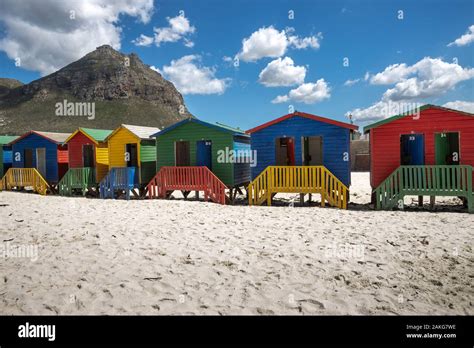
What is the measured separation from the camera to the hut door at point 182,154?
1630 centimetres

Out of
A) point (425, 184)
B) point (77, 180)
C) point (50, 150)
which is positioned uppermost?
point (50, 150)

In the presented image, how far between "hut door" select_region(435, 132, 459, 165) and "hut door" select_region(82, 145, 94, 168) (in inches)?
682

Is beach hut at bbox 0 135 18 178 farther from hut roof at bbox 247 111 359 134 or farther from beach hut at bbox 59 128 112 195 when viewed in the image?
Answer: hut roof at bbox 247 111 359 134

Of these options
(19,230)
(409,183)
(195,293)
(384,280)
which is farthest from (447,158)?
(19,230)

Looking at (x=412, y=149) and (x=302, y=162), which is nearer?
(x=412, y=149)

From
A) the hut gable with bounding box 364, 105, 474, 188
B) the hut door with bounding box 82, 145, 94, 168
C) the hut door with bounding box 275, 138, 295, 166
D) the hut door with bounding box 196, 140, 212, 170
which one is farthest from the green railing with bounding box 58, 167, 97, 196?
the hut gable with bounding box 364, 105, 474, 188

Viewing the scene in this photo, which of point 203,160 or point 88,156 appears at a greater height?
point 88,156

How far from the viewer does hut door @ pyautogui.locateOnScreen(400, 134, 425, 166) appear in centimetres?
1143

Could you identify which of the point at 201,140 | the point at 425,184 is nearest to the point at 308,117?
the point at 425,184

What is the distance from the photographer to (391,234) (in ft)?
24.0

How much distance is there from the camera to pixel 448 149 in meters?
11.9

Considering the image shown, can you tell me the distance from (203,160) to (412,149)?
8.57m

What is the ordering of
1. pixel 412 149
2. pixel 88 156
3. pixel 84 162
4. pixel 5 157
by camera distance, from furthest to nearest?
pixel 5 157 → pixel 88 156 → pixel 84 162 → pixel 412 149

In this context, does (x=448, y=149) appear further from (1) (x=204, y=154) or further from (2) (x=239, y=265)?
(2) (x=239, y=265)
